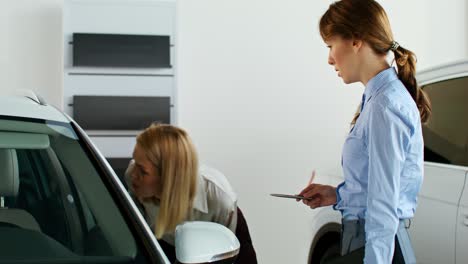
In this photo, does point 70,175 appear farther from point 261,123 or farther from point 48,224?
point 261,123

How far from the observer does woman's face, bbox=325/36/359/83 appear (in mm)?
1776

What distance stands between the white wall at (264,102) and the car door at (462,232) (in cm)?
257

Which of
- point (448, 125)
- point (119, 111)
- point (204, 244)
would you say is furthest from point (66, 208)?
point (119, 111)

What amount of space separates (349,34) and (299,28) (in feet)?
10.8

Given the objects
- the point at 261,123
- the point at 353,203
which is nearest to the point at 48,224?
the point at 353,203

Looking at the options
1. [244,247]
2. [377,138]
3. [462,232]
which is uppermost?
[377,138]

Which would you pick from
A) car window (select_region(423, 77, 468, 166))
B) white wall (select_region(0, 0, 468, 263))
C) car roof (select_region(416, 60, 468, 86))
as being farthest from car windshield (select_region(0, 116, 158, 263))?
white wall (select_region(0, 0, 468, 263))

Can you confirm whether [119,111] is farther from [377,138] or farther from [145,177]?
[377,138]

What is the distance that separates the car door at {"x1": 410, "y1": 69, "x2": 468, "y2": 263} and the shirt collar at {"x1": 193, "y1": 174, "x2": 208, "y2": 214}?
792 mm

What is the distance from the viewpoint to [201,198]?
2.35 metres

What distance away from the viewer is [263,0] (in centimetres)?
497

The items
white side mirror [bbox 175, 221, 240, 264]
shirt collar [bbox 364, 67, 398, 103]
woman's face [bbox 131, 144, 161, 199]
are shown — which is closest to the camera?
white side mirror [bbox 175, 221, 240, 264]

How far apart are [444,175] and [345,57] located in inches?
33.3

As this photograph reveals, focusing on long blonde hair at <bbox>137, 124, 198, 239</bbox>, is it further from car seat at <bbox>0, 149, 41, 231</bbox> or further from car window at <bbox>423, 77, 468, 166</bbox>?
car window at <bbox>423, 77, 468, 166</bbox>
